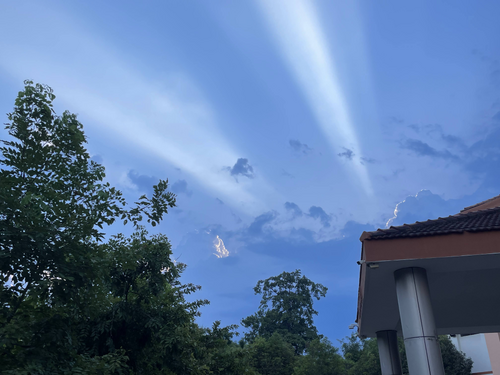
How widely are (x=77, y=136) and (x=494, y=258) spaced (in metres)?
9.44

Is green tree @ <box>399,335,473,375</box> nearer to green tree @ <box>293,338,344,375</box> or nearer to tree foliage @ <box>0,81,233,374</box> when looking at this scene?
green tree @ <box>293,338,344,375</box>

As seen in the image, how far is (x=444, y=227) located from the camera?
8414 mm

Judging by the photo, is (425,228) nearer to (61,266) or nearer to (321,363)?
(61,266)

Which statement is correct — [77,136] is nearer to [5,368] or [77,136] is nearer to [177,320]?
[5,368]

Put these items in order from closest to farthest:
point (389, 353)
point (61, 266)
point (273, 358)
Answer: point (61, 266) < point (389, 353) < point (273, 358)

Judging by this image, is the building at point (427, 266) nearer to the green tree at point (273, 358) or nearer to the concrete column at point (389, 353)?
the concrete column at point (389, 353)

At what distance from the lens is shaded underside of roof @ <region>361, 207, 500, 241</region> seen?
25.6 ft

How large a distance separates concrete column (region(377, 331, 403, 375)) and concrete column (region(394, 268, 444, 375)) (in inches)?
349

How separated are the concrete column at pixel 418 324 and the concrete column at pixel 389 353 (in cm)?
887

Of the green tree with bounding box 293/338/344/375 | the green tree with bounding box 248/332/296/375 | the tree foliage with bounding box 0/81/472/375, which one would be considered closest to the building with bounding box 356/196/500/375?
the tree foliage with bounding box 0/81/472/375

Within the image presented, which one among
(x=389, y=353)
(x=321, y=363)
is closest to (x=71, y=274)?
(x=389, y=353)

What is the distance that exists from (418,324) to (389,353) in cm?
965

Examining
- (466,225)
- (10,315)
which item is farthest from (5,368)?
(466,225)

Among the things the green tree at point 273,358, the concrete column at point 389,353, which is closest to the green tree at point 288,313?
the green tree at point 273,358
